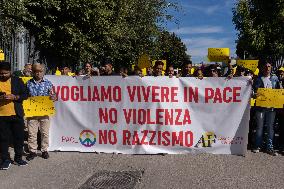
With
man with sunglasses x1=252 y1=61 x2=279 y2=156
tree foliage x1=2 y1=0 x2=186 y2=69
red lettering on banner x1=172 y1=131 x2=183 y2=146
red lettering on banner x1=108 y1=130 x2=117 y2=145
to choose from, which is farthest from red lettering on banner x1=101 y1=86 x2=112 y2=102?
tree foliage x1=2 y1=0 x2=186 y2=69

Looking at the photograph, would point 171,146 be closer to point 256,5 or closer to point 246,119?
point 246,119

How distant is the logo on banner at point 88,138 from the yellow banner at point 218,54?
3809 mm

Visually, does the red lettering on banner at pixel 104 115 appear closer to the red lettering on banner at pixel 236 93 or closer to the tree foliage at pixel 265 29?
the red lettering on banner at pixel 236 93

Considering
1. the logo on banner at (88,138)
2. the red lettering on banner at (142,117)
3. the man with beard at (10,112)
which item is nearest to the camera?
the man with beard at (10,112)

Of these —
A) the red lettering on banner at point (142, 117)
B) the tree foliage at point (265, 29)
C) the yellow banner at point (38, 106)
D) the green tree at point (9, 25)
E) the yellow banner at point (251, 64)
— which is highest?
the tree foliage at point (265, 29)

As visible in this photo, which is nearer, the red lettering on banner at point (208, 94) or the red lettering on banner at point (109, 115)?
the red lettering on banner at point (208, 94)

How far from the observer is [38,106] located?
25.7 ft

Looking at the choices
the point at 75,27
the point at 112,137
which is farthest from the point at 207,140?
the point at 75,27

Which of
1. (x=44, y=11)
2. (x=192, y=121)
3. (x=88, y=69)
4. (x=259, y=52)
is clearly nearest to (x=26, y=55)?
(x=44, y=11)

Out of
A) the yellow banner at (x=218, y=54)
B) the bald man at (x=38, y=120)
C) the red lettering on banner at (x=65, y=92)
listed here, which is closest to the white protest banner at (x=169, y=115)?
the red lettering on banner at (x=65, y=92)

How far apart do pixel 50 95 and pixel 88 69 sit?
2.03 m

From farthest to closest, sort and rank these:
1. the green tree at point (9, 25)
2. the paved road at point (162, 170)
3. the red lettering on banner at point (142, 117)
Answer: the green tree at point (9, 25)
the red lettering on banner at point (142, 117)
the paved road at point (162, 170)

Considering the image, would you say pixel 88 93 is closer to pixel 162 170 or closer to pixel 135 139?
pixel 135 139

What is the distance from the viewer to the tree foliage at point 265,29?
114ft
